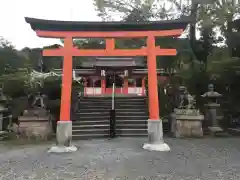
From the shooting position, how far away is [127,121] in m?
11.4

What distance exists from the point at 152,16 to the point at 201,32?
485 centimetres

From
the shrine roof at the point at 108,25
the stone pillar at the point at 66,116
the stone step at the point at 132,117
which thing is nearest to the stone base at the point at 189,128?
the stone step at the point at 132,117

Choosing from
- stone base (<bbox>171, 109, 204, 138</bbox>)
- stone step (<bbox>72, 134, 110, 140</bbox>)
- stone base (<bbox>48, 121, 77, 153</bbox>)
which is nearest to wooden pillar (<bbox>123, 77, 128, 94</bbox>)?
stone base (<bbox>171, 109, 204, 138</bbox>)

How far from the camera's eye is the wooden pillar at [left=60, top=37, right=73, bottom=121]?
7.70 metres

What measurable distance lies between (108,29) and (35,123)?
5161 millimetres

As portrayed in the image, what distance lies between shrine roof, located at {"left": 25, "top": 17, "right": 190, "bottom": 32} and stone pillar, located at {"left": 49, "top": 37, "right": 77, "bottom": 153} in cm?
46

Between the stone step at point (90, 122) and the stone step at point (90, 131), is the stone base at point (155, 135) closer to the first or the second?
the stone step at point (90, 131)

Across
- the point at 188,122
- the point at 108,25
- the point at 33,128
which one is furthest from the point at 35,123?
the point at 188,122

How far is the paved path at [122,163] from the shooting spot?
503 cm

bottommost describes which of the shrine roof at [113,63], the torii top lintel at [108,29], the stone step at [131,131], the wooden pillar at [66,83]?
the stone step at [131,131]

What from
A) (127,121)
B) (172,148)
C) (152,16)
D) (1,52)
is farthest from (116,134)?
(152,16)

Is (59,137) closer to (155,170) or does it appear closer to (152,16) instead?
(155,170)

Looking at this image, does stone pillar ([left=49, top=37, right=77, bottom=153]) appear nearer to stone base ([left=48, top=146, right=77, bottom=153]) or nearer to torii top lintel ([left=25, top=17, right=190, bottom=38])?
stone base ([left=48, top=146, right=77, bottom=153])

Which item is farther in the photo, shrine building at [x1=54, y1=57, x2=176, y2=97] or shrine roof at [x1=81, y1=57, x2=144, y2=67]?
shrine building at [x1=54, y1=57, x2=176, y2=97]
